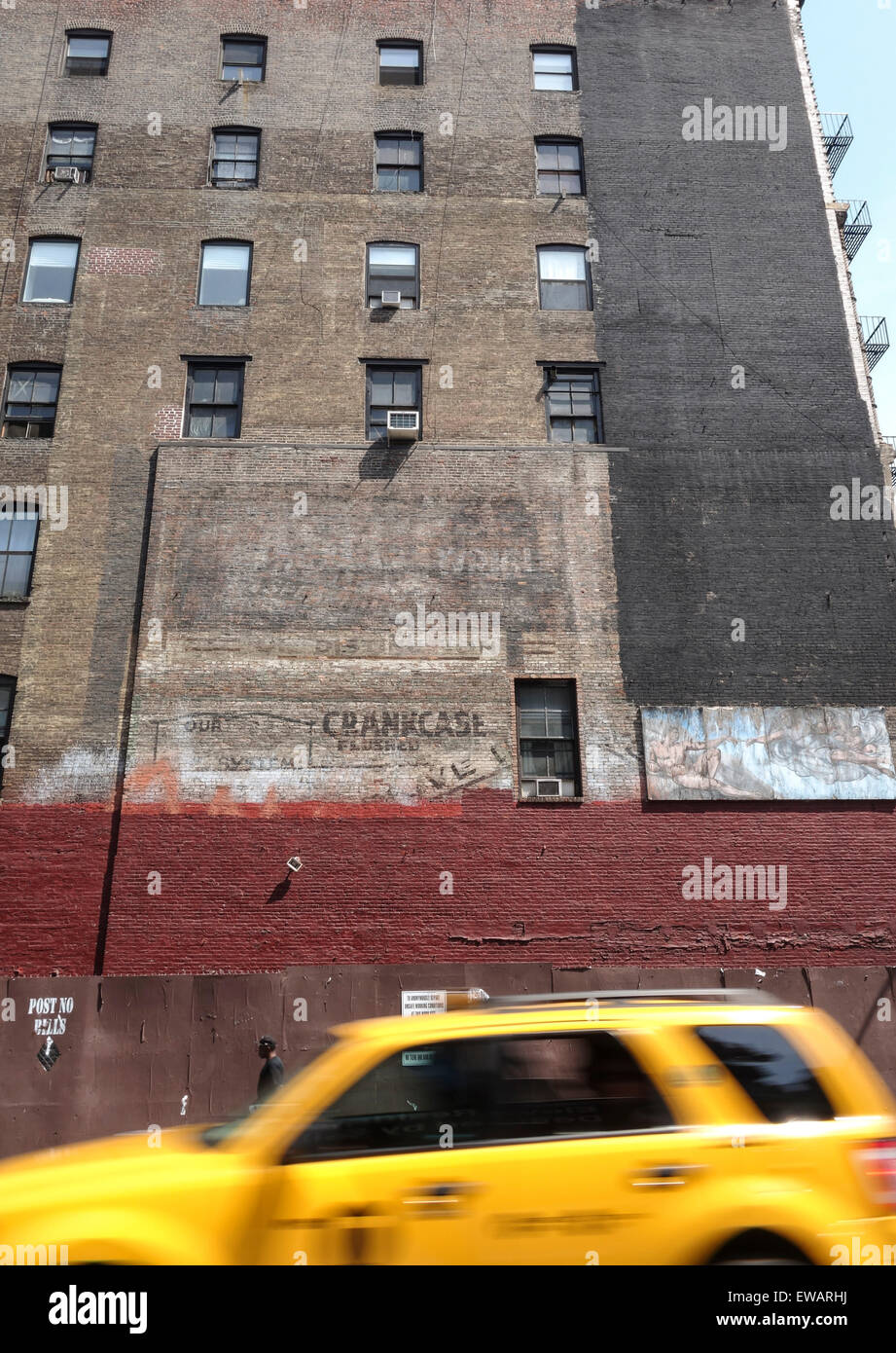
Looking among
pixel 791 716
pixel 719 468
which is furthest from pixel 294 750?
pixel 719 468

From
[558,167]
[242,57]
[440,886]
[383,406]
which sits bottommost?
[440,886]

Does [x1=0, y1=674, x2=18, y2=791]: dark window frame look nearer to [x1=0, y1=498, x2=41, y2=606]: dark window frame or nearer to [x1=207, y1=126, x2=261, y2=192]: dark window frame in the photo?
[x1=0, y1=498, x2=41, y2=606]: dark window frame

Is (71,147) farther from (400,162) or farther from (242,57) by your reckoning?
Result: (400,162)

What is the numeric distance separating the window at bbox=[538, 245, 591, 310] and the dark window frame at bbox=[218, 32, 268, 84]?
9.07 m

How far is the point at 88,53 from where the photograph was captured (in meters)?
23.5

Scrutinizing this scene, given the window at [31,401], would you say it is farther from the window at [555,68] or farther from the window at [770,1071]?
the window at [770,1071]

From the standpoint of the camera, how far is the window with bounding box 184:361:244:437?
19.8 m

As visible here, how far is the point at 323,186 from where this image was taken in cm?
2203

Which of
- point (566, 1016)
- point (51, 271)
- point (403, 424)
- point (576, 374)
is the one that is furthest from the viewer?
point (51, 271)

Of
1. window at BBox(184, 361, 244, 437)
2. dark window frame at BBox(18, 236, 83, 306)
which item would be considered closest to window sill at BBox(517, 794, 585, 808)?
window at BBox(184, 361, 244, 437)

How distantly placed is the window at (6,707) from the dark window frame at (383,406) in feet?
28.9

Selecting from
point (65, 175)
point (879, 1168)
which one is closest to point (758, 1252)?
point (879, 1168)

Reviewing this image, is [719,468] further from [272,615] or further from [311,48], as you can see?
[311,48]

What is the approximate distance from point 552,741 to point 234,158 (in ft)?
55.3
